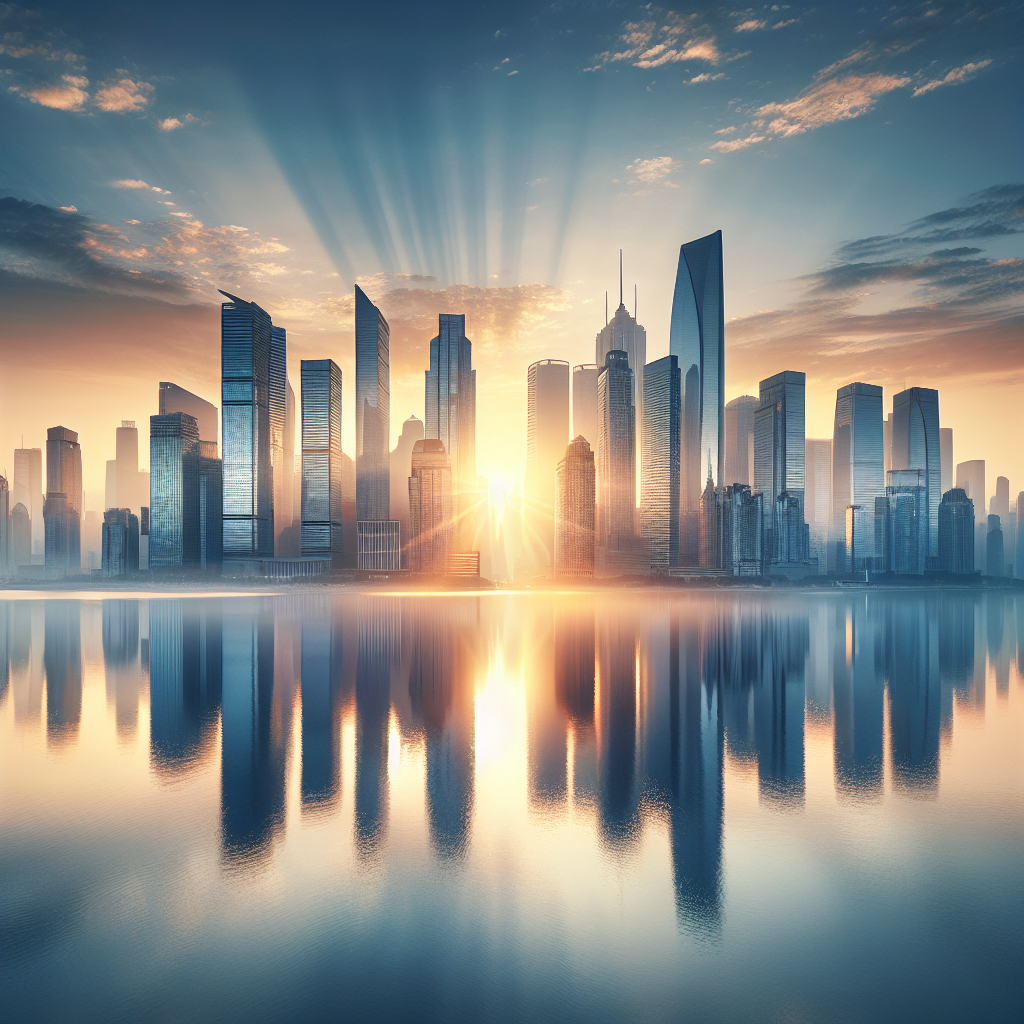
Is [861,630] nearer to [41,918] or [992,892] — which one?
[992,892]

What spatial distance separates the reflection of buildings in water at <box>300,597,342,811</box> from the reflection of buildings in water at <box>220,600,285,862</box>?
217 centimetres

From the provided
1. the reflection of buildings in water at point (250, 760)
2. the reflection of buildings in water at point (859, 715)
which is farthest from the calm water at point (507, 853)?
the reflection of buildings in water at point (859, 715)

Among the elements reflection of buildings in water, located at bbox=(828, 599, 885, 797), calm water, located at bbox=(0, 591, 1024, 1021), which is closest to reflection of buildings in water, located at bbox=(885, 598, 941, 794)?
calm water, located at bbox=(0, 591, 1024, 1021)

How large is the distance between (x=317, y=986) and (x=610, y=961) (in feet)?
39.0

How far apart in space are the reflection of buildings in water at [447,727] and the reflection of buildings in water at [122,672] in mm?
30568

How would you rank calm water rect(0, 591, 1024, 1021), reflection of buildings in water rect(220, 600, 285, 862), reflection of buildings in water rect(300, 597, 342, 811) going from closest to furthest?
calm water rect(0, 591, 1024, 1021), reflection of buildings in water rect(220, 600, 285, 862), reflection of buildings in water rect(300, 597, 342, 811)

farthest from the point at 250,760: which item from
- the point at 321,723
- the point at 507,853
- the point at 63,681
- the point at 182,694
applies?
the point at 63,681

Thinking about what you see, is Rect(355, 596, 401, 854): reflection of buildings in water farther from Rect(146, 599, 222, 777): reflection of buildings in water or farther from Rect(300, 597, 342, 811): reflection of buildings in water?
Rect(146, 599, 222, 777): reflection of buildings in water

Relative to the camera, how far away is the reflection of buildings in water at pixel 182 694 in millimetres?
53888

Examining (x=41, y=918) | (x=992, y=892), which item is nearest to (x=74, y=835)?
(x=41, y=918)

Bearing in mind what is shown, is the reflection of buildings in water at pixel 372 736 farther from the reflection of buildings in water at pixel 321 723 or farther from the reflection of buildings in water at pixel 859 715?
the reflection of buildings in water at pixel 859 715

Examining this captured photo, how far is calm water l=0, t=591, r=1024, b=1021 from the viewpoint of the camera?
77.4ft

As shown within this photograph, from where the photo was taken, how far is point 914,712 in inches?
2847

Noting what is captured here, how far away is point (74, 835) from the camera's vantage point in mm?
37406
